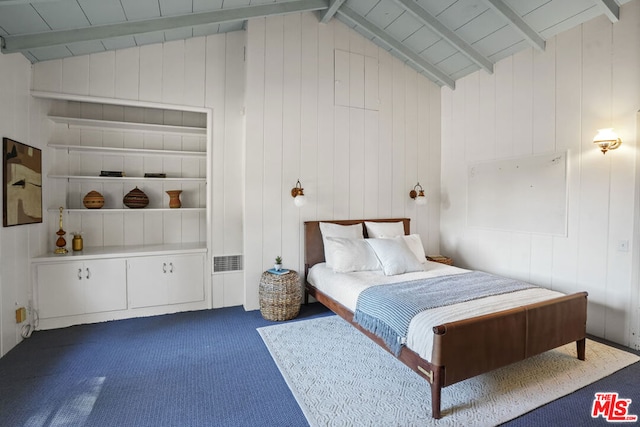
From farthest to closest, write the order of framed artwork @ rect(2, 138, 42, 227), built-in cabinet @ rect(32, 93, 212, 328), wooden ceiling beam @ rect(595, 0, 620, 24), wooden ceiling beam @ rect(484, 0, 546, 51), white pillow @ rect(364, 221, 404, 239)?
white pillow @ rect(364, 221, 404, 239) → built-in cabinet @ rect(32, 93, 212, 328) → wooden ceiling beam @ rect(484, 0, 546, 51) → wooden ceiling beam @ rect(595, 0, 620, 24) → framed artwork @ rect(2, 138, 42, 227)

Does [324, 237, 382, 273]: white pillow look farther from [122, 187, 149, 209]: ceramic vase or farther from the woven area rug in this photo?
[122, 187, 149, 209]: ceramic vase

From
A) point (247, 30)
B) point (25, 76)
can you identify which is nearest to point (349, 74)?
point (247, 30)

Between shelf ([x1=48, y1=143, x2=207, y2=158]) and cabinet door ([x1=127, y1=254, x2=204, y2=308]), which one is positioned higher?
shelf ([x1=48, y1=143, x2=207, y2=158])

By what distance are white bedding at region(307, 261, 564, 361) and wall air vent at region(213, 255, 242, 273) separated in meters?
0.91

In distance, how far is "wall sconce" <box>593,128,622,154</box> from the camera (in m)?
2.94

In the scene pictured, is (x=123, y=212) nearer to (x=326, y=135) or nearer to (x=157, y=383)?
(x=157, y=383)

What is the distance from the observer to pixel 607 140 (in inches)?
116

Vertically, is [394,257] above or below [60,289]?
above

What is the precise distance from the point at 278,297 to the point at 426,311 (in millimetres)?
1750

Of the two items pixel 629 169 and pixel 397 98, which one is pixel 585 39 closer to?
pixel 629 169

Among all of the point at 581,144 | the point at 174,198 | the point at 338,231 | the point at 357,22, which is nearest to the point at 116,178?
the point at 174,198

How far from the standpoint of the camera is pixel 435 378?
1.99m

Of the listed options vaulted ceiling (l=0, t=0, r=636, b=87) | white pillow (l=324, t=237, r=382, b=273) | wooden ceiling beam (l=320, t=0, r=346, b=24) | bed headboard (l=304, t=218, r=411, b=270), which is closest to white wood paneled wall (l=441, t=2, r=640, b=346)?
vaulted ceiling (l=0, t=0, r=636, b=87)

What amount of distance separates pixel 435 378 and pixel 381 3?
3853 mm
